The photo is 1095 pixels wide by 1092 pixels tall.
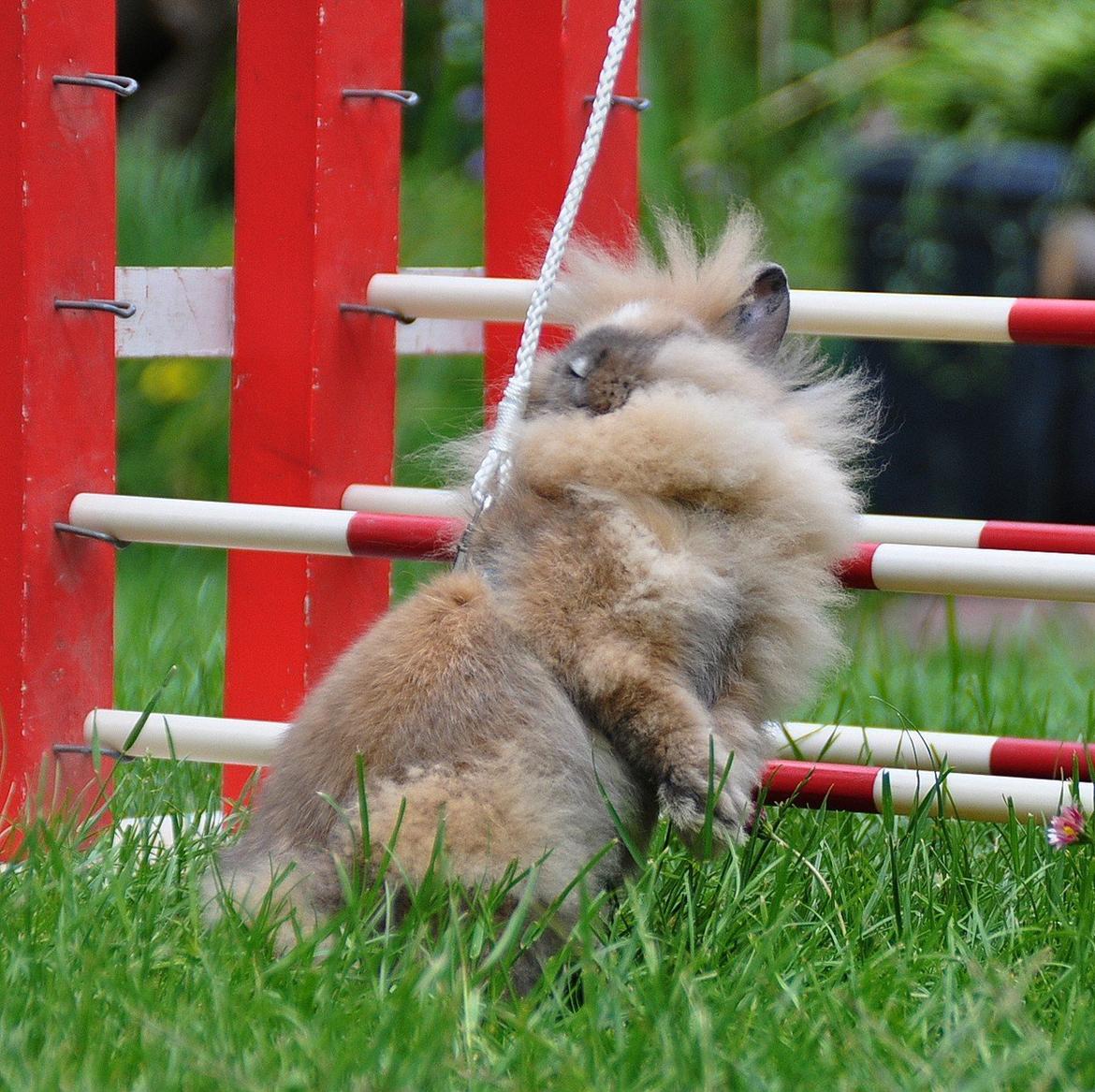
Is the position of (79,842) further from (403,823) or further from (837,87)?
(837,87)

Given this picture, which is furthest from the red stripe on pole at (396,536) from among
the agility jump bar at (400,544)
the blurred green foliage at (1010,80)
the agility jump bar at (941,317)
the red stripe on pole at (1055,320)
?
the blurred green foliage at (1010,80)

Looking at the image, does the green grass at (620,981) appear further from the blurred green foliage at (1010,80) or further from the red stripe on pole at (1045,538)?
the blurred green foliage at (1010,80)

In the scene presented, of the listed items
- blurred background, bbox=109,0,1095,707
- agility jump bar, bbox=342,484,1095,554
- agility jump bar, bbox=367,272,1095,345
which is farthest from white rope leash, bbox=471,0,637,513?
blurred background, bbox=109,0,1095,707

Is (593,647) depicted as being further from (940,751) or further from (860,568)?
(940,751)

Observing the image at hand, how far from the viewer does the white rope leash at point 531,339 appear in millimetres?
1812

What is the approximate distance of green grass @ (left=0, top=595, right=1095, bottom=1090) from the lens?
1393 millimetres

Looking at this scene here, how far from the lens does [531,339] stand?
6.09 feet

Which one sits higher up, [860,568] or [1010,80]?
[1010,80]

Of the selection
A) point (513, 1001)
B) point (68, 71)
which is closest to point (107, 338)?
point (68, 71)

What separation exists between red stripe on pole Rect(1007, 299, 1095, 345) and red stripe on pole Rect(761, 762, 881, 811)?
0.63 meters

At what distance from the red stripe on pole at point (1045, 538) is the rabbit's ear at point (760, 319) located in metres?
0.61

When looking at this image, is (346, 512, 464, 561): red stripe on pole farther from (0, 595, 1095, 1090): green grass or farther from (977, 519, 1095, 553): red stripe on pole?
(977, 519, 1095, 553): red stripe on pole

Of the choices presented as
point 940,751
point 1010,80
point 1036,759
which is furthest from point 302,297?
point 1010,80

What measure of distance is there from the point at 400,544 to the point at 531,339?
44cm
